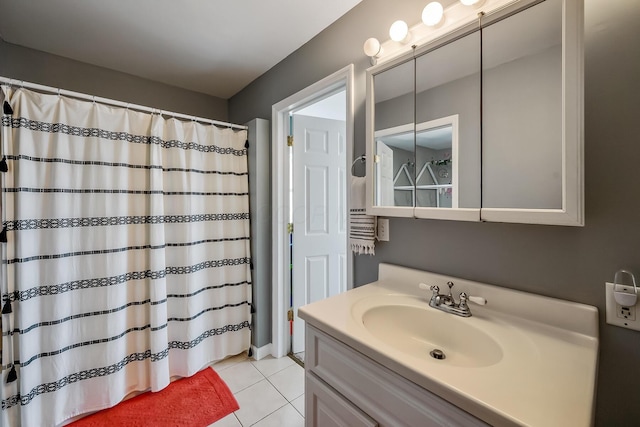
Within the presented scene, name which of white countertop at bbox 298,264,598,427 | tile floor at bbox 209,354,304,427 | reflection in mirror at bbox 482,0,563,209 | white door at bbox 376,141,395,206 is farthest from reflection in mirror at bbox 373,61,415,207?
tile floor at bbox 209,354,304,427

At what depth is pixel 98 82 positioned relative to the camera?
2.00 metres

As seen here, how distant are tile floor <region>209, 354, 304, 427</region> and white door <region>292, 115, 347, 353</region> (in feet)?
0.87

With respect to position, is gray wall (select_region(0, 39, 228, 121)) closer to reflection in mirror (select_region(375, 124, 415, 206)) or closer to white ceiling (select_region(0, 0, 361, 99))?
white ceiling (select_region(0, 0, 361, 99))

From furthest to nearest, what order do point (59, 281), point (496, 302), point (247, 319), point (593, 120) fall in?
point (247, 319) → point (59, 281) → point (496, 302) → point (593, 120)

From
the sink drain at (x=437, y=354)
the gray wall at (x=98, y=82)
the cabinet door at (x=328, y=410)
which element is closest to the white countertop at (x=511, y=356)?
the sink drain at (x=437, y=354)

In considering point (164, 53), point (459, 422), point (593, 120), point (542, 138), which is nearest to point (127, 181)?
point (164, 53)

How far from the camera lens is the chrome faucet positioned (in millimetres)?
941

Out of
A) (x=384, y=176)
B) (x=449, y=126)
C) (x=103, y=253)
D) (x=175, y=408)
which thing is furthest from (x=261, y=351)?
(x=449, y=126)

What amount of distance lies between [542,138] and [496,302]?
583 millimetres

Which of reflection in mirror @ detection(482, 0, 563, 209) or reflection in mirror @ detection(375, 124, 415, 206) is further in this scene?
reflection in mirror @ detection(375, 124, 415, 206)

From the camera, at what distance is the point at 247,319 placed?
6.89ft

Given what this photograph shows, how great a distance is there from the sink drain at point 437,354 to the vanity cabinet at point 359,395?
0.30 m

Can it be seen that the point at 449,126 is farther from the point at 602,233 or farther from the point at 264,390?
the point at 264,390

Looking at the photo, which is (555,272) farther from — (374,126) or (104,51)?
(104,51)
